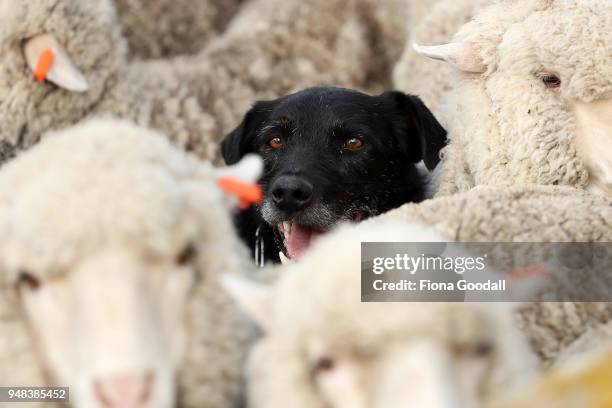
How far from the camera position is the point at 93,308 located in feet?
6.31

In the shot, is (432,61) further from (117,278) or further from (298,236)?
(117,278)

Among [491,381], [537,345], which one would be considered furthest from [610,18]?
[491,381]

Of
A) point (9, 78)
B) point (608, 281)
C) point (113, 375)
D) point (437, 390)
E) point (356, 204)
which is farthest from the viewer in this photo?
point (9, 78)

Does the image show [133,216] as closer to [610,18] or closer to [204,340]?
[204,340]

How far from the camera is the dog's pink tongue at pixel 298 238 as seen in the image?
12.5 ft

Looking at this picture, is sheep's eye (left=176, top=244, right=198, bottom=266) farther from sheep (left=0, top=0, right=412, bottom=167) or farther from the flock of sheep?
sheep (left=0, top=0, right=412, bottom=167)

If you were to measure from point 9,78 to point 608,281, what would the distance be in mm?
2634

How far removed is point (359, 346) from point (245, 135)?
246cm

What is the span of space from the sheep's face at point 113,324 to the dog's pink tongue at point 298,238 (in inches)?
68.6

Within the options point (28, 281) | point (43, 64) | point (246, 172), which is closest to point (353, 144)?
point (43, 64)

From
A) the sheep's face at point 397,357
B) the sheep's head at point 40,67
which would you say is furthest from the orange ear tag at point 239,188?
the sheep's head at point 40,67

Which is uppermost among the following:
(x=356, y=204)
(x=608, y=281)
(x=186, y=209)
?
(x=186, y=209)

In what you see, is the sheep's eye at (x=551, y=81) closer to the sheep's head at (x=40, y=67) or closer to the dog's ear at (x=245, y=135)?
the dog's ear at (x=245, y=135)

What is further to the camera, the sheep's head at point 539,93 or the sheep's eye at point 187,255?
the sheep's head at point 539,93
